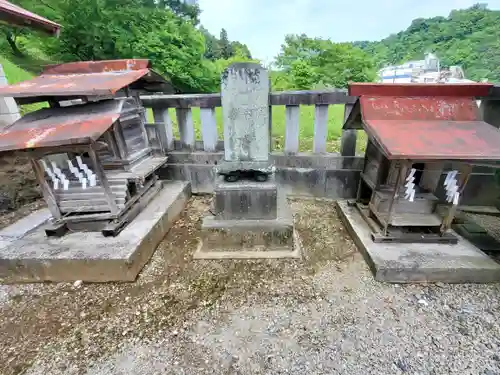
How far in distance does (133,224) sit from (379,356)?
11.3 ft

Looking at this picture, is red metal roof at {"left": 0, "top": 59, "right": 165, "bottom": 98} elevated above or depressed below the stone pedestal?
above

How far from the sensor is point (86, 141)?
2799mm

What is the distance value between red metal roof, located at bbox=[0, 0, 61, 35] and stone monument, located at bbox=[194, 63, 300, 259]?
3.08m

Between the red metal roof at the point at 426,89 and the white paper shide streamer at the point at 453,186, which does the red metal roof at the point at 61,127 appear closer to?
the red metal roof at the point at 426,89

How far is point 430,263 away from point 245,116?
2.95 m

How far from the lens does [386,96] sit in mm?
3324

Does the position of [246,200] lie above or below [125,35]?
below

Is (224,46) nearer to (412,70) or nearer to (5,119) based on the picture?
(412,70)

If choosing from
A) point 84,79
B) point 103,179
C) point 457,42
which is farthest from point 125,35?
point 457,42

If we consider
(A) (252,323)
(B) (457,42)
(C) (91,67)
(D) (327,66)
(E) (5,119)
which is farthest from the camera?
(B) (457,42)

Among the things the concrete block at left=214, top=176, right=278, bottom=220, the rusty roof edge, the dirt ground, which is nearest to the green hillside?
the rusty roof edge

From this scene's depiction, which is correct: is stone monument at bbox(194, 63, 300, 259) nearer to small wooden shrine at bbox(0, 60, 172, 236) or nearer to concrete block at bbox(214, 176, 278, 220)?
concrete block at bbox(214, 176, 278, 220)

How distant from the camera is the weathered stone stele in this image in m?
3.28

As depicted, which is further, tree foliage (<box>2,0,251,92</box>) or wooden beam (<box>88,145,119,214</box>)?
tree foliage (<box>2,0,251,92</box>)
